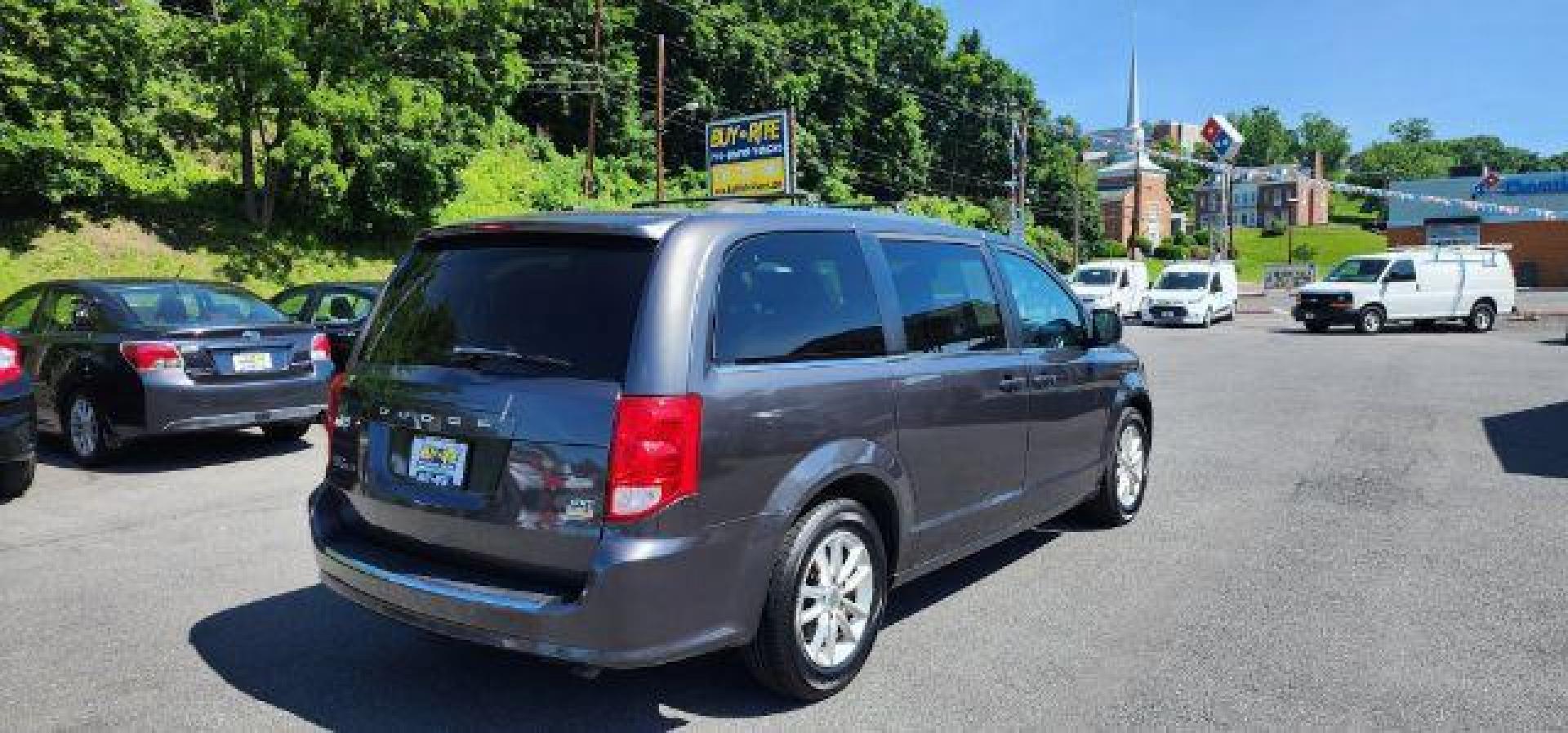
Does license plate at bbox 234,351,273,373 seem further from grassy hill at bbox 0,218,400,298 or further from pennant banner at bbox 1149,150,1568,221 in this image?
pennant banner at bbox 1149,150,1568,221

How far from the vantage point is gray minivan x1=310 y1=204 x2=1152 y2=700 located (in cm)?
326

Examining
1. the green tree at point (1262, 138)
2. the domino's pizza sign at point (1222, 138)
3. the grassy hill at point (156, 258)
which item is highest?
the green tree at point (1262, 138)

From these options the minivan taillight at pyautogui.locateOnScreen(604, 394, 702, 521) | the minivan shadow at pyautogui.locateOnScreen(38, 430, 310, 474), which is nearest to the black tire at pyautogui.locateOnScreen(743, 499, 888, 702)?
the minivan taillight at pyautogui.locateOnScreen(604, 394, 702, 521)

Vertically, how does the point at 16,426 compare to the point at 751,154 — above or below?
below

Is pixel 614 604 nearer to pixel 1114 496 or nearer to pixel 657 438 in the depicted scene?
pixel 657 438

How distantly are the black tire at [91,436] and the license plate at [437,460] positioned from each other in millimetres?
5985

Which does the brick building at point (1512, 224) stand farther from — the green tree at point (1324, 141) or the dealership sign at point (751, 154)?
the green tree at point (1324, 141)

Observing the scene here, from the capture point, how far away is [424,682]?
399 cm

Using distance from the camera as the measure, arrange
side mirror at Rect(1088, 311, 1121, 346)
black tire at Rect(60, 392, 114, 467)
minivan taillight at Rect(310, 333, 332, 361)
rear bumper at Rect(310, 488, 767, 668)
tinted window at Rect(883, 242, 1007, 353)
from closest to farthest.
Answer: rear bumper at Rect(310, 488, 767, 668) → tinted window at Rect(883, 242, 1007, 353) → side mirror at Rect(1088, 311, 1121, 346) → black tire at Rect(60, 392, 114, 467) → minivan taillight at Rect(310, 333, 332, 361)

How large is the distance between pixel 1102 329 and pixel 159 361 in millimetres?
6837

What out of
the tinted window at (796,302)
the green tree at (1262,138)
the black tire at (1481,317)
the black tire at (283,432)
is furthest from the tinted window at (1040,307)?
the green tree at (1262,138)

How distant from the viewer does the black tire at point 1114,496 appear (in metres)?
6.21

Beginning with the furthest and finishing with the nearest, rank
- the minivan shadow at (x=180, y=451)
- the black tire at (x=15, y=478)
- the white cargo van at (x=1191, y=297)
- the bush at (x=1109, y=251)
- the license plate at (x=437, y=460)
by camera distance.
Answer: the bush at (x=1109, y=251), the white cargo van at (x=1191, y=297), the minivan shadow at (x=180, y=451), the black tire at (x=15, y=478), the license plate at (x=437, y=460)

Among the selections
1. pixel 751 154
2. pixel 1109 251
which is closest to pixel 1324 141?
pixel 1109 251
